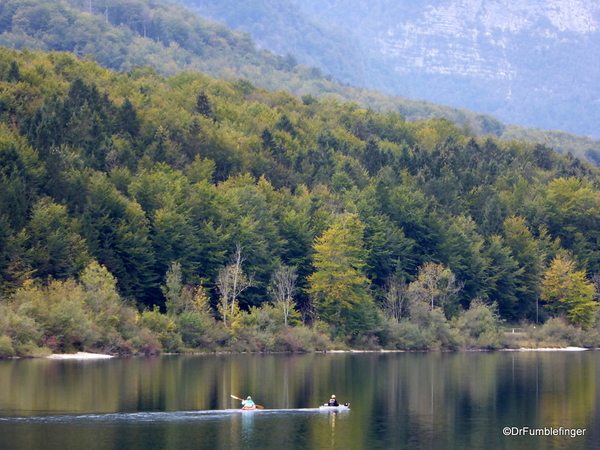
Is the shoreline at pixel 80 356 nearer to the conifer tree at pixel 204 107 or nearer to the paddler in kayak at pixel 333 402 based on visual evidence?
the paddler in kayak at pixel 333 402

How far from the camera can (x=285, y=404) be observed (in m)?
51.3

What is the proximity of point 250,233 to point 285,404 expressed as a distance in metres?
43.1

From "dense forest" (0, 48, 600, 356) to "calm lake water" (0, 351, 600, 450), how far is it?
10170mm

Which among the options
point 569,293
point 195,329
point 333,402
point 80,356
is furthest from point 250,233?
point 333,402

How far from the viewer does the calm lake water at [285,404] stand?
4078 centimetres

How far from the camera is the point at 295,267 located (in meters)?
94.6

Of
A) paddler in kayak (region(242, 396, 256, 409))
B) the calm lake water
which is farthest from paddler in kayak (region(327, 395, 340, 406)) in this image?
paddler in kayak (region(242, 396, 256, 409))

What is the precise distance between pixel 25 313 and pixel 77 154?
Answer: 29361 millimetres

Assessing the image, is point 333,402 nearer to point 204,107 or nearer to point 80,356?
point 80,356

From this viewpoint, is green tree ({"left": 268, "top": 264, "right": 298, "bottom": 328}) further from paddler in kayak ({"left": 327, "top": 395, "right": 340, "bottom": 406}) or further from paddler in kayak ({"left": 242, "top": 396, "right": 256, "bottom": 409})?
paddler in kayak ({"left": 242, "top": 396, "right": 256, "bottom": 409})

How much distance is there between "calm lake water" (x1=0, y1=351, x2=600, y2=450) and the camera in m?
40.8

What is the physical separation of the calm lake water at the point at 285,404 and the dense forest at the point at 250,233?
1017 cm

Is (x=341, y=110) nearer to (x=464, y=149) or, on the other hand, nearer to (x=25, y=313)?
(x=464, y=149)

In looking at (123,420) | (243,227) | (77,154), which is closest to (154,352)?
(243,227)
